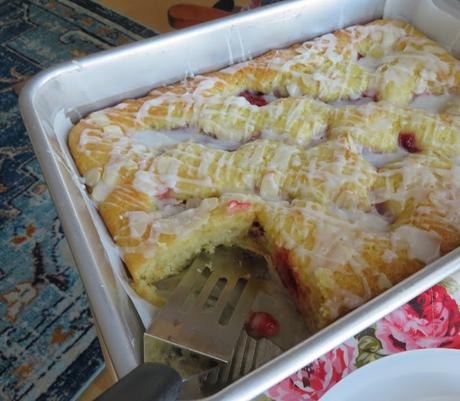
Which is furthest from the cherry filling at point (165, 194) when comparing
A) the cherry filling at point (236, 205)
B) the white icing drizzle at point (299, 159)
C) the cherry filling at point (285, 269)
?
the cherry filling at point (285, 269)

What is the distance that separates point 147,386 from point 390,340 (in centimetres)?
42

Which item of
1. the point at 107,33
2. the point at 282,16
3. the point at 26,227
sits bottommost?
the point at 26,227

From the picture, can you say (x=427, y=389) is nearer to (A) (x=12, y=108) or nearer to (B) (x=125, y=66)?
(B) (x=125, y=66)

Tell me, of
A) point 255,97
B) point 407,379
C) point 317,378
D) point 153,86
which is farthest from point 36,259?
point 407,379

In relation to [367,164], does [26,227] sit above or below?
below

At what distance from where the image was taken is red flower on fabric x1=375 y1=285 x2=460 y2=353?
0.81 meters

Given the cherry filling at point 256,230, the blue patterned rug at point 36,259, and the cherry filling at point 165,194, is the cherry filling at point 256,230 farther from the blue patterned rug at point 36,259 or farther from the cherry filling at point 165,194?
the blue patterned rug at point 36,259

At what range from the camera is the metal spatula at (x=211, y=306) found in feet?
2.50

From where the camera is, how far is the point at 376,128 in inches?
40.2

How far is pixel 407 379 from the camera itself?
729mm

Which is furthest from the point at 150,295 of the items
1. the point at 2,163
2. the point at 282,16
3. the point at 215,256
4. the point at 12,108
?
the point at 12,108

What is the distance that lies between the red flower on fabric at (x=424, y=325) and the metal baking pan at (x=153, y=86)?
107mm

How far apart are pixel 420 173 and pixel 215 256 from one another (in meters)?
0.40

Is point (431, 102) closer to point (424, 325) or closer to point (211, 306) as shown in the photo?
point (424, 325)
